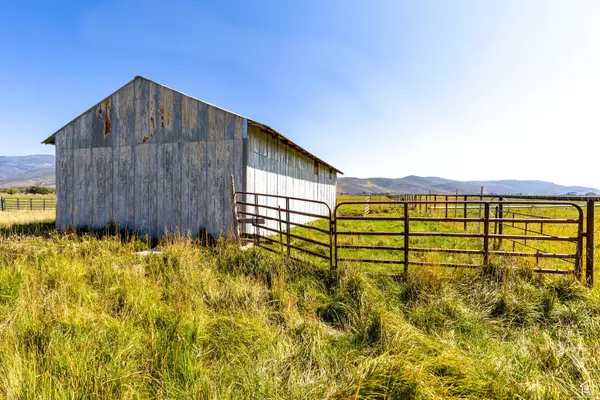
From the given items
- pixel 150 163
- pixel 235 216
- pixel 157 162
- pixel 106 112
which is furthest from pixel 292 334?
pixel 106 112

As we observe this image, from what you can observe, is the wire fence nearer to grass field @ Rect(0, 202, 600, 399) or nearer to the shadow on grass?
the shadow on grass

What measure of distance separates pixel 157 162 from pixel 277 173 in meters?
4.67

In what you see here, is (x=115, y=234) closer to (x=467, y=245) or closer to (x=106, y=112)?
(x=106, y=112)

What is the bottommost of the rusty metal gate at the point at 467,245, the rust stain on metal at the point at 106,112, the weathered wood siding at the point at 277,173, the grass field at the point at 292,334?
the grass field at the point at 292,334

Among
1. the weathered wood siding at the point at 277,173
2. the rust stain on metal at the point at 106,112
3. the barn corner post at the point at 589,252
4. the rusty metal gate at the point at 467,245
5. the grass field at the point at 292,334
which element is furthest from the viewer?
the rust stain on metal at the point at 106,112

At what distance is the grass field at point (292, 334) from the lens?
254 centimetres

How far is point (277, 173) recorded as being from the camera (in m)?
12.1

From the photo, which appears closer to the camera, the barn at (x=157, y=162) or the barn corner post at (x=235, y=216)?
the barn corner post at (x=235, y=216)

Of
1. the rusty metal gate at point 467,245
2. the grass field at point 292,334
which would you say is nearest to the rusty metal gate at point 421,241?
the rusty metal gate at point 467,245

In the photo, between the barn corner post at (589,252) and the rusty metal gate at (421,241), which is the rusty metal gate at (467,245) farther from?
the barn corner post at (589,252)

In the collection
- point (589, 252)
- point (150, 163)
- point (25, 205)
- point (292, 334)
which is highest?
point (150, 163)

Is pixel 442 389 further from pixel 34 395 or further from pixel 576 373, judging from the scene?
pixel 34 395

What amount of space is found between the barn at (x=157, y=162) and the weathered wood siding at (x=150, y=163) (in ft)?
0.11

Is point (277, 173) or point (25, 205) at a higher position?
point (277, 173)
